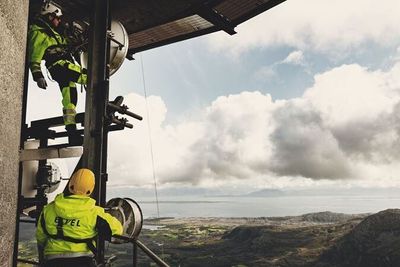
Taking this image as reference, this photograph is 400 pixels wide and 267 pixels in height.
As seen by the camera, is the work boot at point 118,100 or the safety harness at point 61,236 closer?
the safety harness at point 61,236

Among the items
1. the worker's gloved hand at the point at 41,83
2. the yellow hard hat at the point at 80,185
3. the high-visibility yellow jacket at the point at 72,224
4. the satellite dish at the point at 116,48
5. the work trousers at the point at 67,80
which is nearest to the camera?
the high-visibility yellow jacket at the point at 72,224

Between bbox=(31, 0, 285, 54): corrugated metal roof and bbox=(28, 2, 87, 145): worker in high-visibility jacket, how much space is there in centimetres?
114

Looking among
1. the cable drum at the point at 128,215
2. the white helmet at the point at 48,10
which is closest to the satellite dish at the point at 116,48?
→ the white helmet at the point at 48,10

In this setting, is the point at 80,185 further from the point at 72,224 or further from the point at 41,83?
the point at 41,83

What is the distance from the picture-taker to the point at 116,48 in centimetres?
631

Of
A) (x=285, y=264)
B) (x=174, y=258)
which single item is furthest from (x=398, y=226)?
(x=174, y=258)

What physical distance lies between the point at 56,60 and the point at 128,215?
106 inches

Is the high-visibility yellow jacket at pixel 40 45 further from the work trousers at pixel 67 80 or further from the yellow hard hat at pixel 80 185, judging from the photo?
the yellow hard hat at pixel 80 185

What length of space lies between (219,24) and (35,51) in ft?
12.1

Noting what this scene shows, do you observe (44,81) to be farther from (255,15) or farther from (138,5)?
(255,15)

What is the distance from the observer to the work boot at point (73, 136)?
5.67 m

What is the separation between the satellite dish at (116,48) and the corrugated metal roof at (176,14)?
0.90 meters

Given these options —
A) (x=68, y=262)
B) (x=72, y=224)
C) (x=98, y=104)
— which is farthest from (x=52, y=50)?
(x=68, y=262)

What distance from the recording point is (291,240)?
14962cm
